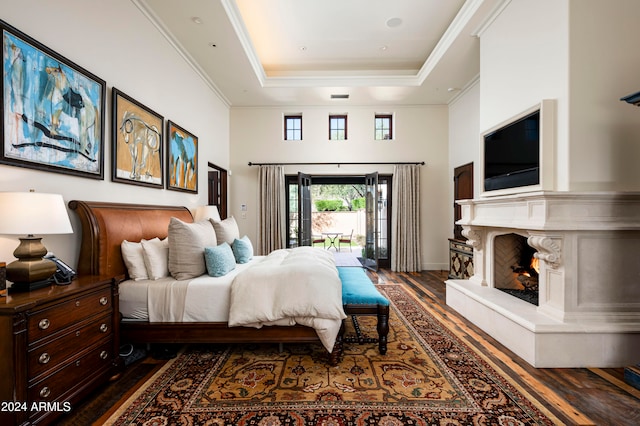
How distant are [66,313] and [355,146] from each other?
533 cm

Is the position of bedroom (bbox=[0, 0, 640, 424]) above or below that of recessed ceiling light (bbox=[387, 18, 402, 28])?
below

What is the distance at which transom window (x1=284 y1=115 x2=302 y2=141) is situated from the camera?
6137 millimetres

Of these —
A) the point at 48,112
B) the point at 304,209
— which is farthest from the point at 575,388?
the point at 304,209

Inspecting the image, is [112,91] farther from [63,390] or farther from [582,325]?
[582,325]

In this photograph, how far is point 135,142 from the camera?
9.59ft

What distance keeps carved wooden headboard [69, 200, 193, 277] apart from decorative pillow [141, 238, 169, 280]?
20 cm

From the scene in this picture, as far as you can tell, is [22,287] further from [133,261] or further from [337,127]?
[337,127]

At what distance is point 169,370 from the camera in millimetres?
2182

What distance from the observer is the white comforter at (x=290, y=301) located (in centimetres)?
220

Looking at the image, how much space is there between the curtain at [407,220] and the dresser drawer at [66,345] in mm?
5065

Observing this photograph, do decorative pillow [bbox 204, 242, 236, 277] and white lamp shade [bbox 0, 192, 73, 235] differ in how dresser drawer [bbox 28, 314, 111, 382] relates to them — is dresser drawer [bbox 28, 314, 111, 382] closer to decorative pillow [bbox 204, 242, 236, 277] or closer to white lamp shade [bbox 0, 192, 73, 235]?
white lamp shade [bbox 0, 192, 73, 235]

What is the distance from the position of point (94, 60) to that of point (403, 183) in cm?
513

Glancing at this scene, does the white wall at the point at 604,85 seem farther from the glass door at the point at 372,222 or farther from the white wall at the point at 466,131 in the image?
the glass door at the point at 372,222

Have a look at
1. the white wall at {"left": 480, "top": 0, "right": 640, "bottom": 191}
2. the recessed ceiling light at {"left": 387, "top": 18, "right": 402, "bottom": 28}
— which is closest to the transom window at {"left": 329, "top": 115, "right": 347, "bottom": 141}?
the recessed ceiling light at {"left": 387, "top": 18, "right": 402, "bottom": 28}
